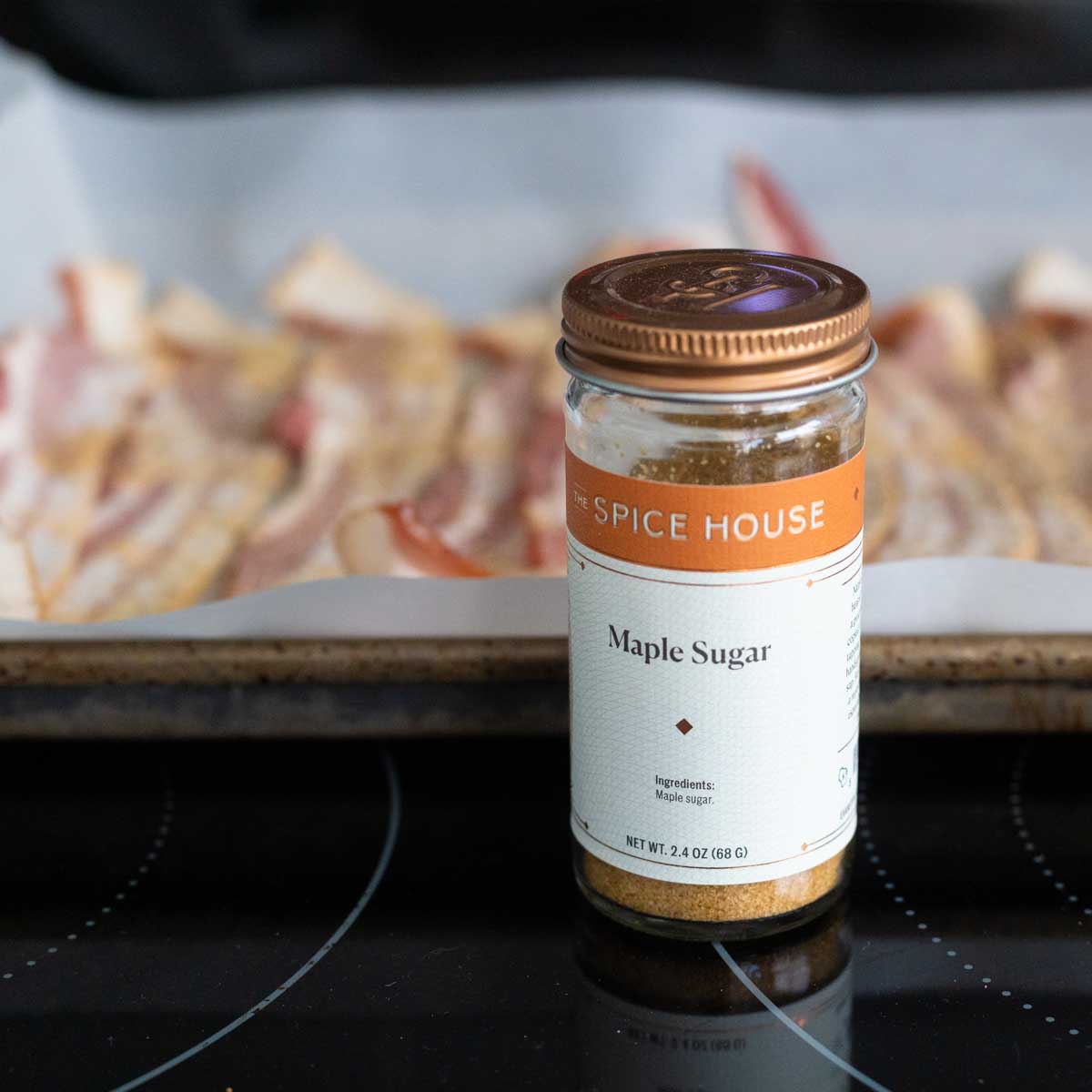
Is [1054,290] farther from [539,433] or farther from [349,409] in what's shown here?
[349,409]

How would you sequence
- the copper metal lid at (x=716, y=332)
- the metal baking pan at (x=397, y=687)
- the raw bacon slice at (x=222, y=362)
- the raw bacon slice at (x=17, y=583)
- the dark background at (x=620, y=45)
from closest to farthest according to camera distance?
the copper metal lid at (x=716, y=332) < the metal baking pan at (x=397, y=687) < the raw bacon slice at (x=17, y=583) < the raw bacon slice at (x=222, y=362) < the dark background at (x=620, y=45)

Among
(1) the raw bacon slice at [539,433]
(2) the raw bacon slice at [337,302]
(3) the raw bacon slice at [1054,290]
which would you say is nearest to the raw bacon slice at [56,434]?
(2) the raw bacon slice at [337,302]

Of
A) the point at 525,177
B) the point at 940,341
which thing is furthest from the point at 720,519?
the point at 525,177

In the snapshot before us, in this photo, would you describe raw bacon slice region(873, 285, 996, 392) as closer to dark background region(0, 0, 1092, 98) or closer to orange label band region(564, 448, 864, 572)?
dark background region(0, 0, 1092, 98)

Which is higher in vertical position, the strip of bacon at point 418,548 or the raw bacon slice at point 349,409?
the strip of bacon at point 418,548

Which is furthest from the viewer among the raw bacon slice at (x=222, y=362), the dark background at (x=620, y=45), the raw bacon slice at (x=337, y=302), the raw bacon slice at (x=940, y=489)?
the dark background at (x=620, y=45)

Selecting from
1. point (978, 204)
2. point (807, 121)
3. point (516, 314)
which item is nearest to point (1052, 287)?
point (978, 204)

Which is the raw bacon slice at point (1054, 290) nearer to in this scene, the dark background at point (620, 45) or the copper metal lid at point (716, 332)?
the dark background at point (620, 45)
